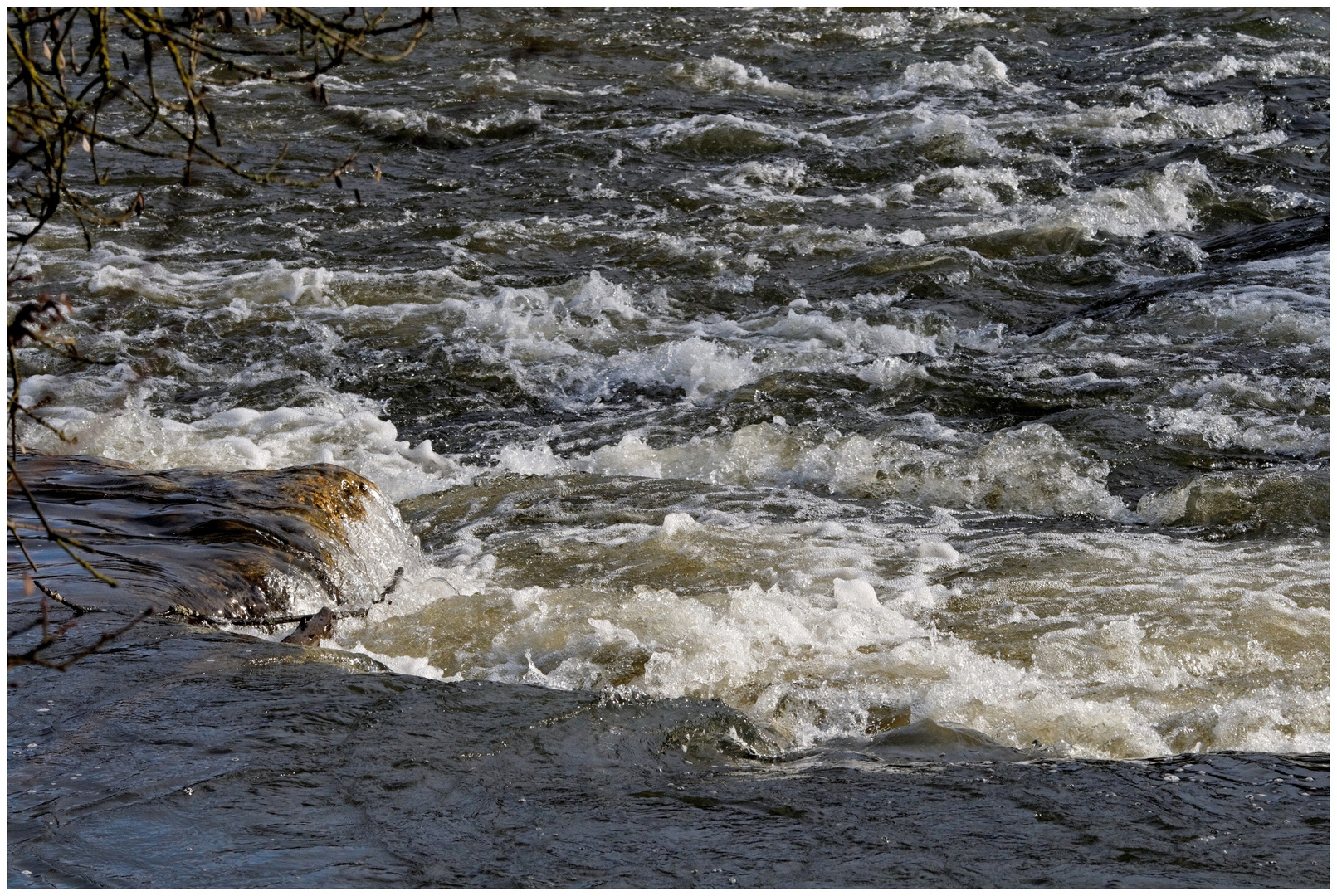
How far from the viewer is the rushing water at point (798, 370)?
15.7 feet

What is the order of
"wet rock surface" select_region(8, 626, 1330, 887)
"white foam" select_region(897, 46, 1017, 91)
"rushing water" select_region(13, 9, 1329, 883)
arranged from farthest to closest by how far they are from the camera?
"white foam" select_region(897, 46, 1017, 91)
"rushing water" select_region(13, 9, 1329, 883)
"wet rock surface" select_region(8, 626, 1330, 887)

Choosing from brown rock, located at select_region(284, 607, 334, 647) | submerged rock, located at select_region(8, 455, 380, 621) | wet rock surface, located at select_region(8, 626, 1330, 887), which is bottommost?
brown rock, located at select_region(284, 607, 334, 647)

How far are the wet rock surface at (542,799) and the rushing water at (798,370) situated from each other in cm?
33

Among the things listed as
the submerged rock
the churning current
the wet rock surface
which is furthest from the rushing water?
the wet rock surface

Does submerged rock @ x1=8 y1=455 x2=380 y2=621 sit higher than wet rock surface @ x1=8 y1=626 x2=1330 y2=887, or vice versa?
wet rock surface @ x1=8 y1=626 x2=1330 y2=887

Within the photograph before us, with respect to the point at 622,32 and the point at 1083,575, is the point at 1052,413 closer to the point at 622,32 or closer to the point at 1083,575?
the point at 1083,575

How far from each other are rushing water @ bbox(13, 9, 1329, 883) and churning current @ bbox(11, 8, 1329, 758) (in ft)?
0.10

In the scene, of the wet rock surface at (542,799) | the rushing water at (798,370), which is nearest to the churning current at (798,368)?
the rushing water at (798,370)

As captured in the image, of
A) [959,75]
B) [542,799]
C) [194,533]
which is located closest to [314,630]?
[194,533]

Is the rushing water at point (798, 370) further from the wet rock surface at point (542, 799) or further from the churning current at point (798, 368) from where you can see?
the wet rock surface at point (542, 799)

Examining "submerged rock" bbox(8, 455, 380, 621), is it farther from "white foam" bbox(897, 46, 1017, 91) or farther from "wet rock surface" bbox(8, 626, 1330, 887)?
"white foam" bbox(897, 46, 1017, 91)

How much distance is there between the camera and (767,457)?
7.09 m

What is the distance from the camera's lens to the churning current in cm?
482

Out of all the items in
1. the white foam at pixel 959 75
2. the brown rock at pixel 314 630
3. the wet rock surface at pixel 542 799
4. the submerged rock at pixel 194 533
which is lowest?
the brown rock at pixel 314 630
